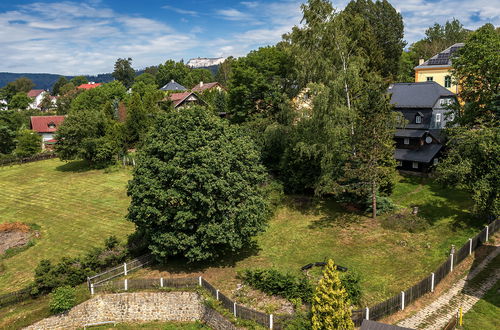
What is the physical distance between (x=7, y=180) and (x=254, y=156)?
4452 cm

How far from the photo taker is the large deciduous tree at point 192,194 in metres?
26.9

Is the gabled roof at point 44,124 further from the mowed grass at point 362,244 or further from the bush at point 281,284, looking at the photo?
the bush at point 281,284

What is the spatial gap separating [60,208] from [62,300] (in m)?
23.1

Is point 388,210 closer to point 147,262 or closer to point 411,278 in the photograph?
point 411,278

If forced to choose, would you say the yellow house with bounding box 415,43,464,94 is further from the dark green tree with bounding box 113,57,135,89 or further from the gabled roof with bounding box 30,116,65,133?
the dark green tree with bounding box 113,57,135,89

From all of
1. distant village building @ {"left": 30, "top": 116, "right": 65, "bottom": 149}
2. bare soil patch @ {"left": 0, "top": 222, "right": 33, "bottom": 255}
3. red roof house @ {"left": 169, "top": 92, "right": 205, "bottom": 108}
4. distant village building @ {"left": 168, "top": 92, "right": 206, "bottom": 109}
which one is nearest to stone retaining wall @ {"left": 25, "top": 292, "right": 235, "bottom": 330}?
bare soil patch @ {"left": 0, "top": 222, "right": 33, "bottom": 255}

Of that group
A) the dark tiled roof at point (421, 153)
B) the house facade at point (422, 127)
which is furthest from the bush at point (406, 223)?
the house facade at point (422, 127)

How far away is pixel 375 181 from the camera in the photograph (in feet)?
116

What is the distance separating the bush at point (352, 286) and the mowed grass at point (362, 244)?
3.22 ft

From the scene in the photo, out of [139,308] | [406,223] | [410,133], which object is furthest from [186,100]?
[139,308]

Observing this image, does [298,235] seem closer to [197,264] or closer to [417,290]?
[197,264]

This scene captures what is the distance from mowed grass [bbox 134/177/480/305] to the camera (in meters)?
27.0

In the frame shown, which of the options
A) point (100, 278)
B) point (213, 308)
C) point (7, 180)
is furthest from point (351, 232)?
point (7, 180)

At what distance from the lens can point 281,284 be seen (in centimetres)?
2384
